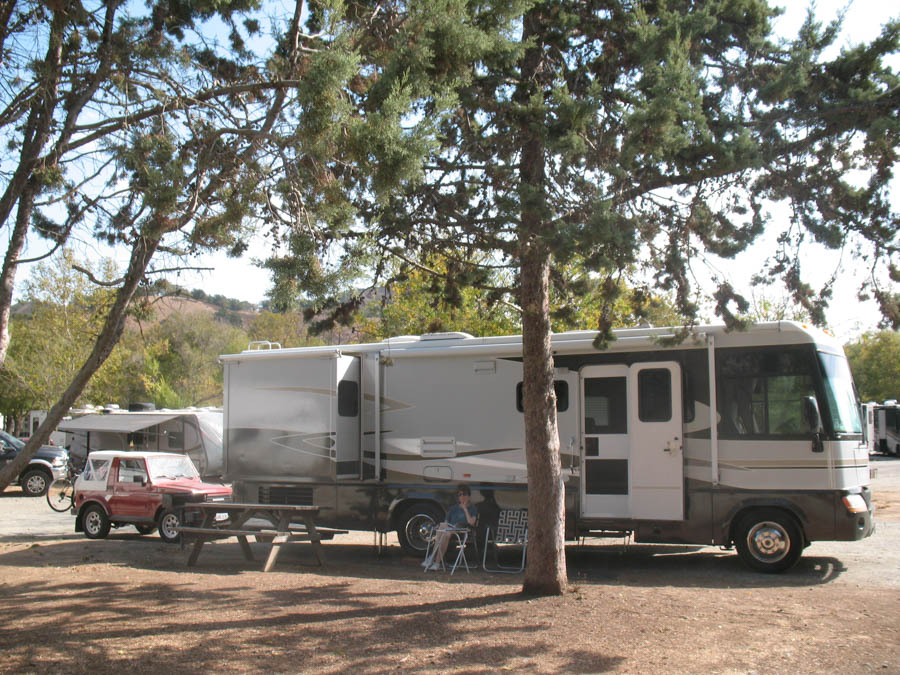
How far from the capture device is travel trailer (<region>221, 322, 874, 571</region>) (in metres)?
9.78

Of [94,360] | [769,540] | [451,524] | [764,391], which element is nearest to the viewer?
[94,360]

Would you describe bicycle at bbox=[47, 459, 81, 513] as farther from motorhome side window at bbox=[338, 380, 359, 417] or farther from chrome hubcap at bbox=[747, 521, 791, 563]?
chrome hubcap at bbox=[747, 521, 791, 563]

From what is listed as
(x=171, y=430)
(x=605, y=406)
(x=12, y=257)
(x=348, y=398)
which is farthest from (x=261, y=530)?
(x=171, y=430)

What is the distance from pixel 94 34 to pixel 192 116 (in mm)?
1051

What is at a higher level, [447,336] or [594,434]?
[447,336]

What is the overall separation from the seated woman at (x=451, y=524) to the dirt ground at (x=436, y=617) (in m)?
0.33

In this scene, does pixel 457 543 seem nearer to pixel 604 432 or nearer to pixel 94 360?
pixel 604 432

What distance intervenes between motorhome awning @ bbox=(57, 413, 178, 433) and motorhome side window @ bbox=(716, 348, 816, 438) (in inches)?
566

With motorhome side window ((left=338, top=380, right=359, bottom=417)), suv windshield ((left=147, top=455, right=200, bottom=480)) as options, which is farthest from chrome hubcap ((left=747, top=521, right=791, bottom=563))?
suv windshield ((left=147, top=455, right=200, bottom=480))

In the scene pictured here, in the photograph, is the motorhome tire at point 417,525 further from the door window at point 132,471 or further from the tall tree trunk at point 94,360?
the tall tree trunk at point 94,360

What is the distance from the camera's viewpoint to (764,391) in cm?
994

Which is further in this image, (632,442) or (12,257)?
(632,442)

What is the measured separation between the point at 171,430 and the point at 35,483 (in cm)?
410

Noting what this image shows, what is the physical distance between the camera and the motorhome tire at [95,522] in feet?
45.1
